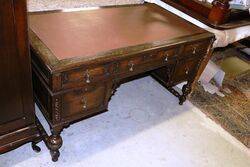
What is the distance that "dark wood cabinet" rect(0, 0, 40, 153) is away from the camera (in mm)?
1008

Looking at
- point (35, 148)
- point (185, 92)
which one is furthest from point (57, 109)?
point (185, 92)

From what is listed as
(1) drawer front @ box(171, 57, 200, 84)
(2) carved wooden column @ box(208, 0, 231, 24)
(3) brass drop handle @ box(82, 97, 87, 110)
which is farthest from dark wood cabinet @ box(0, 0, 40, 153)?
(2) carved wooden column @ box(208, 0, 231, 24)

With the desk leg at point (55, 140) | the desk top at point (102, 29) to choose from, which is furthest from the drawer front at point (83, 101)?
the desk top at point (102, 29)

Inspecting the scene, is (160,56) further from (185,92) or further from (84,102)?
(185,92)

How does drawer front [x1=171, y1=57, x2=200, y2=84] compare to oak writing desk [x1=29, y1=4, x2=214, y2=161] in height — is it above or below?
below

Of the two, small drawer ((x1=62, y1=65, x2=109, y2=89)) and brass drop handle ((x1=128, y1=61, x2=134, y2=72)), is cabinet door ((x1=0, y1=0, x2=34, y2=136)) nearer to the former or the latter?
small drawer ((x1=62, y1=65, x2=109, y2=89))

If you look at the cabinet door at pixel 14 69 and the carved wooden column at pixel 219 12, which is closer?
the cabinet door at pixel 14 69

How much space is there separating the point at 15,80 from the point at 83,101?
0.41 metres

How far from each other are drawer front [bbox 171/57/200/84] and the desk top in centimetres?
23

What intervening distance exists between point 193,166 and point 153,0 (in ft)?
4.59

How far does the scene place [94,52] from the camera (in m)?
1.36

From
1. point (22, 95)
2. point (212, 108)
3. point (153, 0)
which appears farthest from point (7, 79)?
point (212, 108)

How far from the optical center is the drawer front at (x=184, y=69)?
1.92 meters

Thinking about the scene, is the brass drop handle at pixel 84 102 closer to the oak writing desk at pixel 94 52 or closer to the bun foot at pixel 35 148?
the oak writing desk at pixel 94 52
